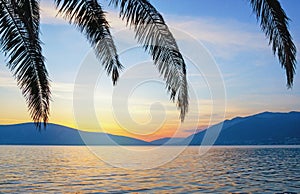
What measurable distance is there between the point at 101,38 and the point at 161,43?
213 centimetres

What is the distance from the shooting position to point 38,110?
29.9 feet

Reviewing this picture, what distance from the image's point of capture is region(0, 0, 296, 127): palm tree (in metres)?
7.15

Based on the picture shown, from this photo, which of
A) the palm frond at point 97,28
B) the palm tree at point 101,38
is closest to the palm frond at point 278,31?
the palm tree at point 101,38

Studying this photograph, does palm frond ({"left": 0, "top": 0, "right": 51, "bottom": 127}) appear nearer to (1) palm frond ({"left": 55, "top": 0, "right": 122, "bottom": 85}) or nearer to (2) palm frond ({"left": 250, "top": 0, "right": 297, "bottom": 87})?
(1) palm frond ({"left": 55, "top": 0, "right": 122, "bottom": 85})

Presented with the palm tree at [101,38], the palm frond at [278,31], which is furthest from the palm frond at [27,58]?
the palm frond at [278,31]

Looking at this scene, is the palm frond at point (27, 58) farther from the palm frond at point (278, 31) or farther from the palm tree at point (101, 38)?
the palm frond at point (278, 31)

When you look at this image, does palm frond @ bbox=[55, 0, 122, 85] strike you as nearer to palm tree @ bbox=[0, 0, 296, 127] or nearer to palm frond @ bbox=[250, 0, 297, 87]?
palm tree @ bbox=[0, 0, 296, 127]

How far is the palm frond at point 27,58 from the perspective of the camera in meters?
8.27

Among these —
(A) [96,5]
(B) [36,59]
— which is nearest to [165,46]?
(A) [96,5]

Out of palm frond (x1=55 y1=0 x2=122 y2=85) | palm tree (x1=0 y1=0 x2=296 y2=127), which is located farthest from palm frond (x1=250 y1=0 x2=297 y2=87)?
palm frond (x1=55 y1=0 x2=122 y2=85)

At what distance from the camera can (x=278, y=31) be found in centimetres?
715

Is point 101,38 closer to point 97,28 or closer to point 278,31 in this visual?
point 97,28

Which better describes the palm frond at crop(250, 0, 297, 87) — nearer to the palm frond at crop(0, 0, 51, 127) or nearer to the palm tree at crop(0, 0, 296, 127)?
the palm tree at crop(0, 0, 296, 127)

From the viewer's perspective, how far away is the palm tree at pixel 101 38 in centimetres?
715
